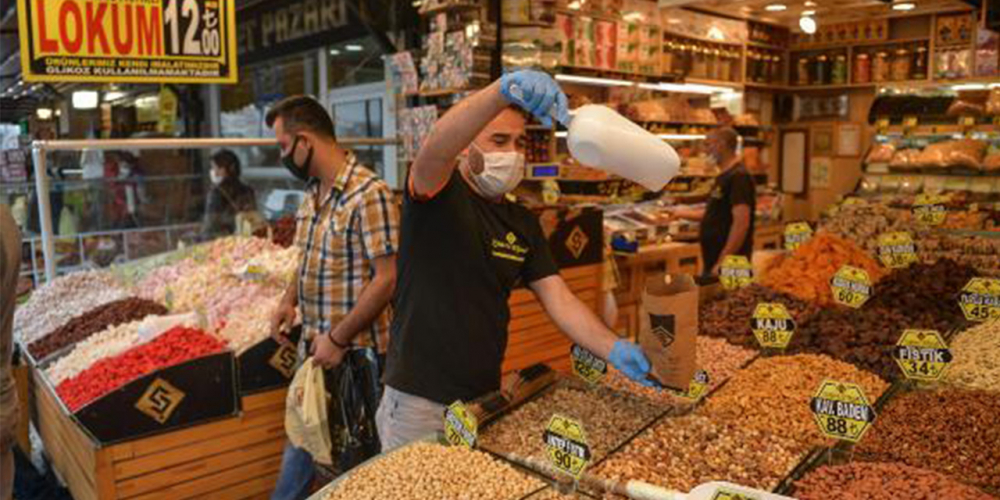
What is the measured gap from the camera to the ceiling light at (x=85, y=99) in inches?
A: 245

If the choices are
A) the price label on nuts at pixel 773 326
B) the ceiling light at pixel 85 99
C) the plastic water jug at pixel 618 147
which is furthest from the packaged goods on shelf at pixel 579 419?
the ceiling light at pixel 85 99

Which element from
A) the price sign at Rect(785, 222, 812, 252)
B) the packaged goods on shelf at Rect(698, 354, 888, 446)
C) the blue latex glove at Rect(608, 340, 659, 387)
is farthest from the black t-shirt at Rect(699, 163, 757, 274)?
the blue latex glove at Rect(608, 340, 659, 387)

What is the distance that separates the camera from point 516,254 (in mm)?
2449

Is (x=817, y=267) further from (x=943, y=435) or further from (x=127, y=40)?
(x=127, y=40)

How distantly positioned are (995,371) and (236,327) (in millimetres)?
3138

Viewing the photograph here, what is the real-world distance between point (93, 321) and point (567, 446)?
10.6 feet

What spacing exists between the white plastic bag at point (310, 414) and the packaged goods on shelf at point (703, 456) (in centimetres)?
144

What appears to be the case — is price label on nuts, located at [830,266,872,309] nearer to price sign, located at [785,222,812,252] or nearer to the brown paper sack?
price sign, located at [785,222,812,252]

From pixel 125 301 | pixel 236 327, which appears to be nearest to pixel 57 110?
pixel 125 301

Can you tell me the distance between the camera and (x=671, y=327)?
182 cm

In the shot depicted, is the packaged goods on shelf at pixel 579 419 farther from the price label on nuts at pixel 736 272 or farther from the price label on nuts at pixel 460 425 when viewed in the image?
the price label on nuts at pixel 736 272

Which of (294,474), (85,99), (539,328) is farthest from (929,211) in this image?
(85,99)

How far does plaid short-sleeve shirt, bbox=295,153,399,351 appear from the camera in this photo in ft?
10.3

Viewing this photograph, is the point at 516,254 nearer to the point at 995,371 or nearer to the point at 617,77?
the point at 995,371
